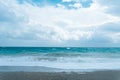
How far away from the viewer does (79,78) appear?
13.6 metres

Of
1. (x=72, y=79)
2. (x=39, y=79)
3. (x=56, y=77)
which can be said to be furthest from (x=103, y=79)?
(x=39, y=79)

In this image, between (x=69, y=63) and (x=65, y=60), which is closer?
(x=69, y=63)

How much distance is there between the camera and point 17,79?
43.1ft

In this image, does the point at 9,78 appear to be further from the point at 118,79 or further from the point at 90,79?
the point at 118,79

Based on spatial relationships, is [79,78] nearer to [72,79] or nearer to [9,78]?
[72,79]

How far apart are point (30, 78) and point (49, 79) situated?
113cm

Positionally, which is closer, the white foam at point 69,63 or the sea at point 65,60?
the white foam at point 69,63

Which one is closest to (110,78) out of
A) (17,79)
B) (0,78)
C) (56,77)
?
(56,77)

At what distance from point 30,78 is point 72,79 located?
2440 millimetres

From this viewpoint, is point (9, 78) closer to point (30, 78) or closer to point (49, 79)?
point (30, 78)

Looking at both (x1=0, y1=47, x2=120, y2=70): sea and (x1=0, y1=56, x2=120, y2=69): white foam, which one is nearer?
(x1=0, y1=56, x2=120, y2=69): white foam

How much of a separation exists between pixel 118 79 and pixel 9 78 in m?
6.42

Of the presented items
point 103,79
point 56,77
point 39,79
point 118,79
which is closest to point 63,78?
point 56,77

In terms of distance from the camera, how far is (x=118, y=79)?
45.1ft
